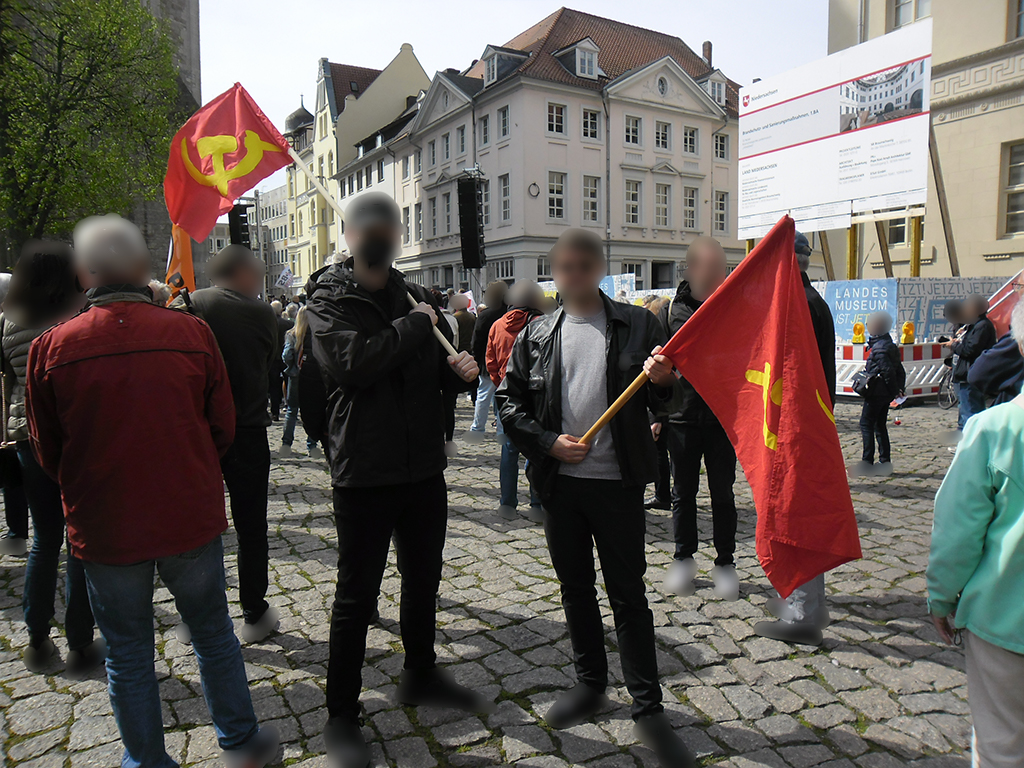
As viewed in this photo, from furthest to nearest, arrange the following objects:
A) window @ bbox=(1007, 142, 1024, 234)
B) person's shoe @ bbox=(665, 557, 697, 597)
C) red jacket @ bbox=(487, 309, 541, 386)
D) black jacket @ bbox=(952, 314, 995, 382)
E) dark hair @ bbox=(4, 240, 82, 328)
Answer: window @ bbox=(1007, 142, 1024, 234) → black jacket @ bbox=(952, 314, 995, 382) → red jacket @ bbox=(487, 309, 541, 386) → person's shoe @ bbox=(665, 557, 697, 597) → dark hair @ bbox=(4, 240, 82, 328)

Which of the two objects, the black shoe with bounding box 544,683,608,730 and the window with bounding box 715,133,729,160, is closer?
the black shoe with bounding box 544,683,608,730

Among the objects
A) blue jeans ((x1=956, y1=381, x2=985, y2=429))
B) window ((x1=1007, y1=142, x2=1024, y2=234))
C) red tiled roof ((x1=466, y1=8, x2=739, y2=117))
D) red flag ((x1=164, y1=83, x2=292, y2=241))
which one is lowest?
blue jeans ((x1=956, y1=381, x2=985, y2=429))

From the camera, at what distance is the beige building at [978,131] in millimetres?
18797

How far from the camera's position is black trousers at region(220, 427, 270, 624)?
12.7 feet

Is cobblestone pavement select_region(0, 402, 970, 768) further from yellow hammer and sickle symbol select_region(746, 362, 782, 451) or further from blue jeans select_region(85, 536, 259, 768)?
yellow hammer and sickle symbol select_region(746, 362, 782, 451)

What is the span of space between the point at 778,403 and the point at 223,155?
3912 mm

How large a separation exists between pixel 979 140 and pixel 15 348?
76.5ft

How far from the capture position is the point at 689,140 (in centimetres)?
3812

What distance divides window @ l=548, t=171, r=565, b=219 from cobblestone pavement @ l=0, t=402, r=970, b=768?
30.3 metres

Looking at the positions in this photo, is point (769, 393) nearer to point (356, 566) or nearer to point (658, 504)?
point (356, 566)

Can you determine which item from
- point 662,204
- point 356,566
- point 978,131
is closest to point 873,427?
point 356,566

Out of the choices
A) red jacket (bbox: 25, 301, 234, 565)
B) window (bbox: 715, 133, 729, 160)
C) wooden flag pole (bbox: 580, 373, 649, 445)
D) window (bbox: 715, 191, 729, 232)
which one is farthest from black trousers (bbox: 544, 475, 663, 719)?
window (bbox: 715, 133, 729, 160)

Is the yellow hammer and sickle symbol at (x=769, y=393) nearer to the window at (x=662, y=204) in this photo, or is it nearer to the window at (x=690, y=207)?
the window at (x=662, y=204)

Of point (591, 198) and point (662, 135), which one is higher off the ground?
point (662, 135)
